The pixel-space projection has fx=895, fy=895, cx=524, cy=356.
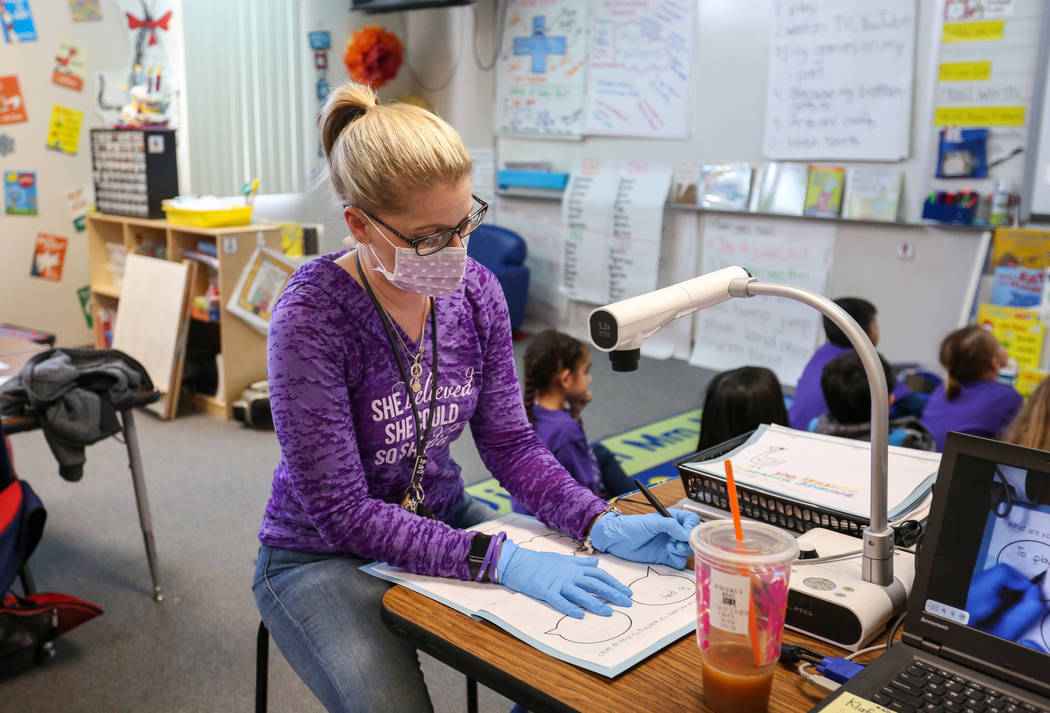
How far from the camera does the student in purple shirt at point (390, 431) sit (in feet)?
3.65

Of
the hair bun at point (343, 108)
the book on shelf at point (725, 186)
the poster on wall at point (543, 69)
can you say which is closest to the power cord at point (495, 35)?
the poster on wall at point (543, 69)

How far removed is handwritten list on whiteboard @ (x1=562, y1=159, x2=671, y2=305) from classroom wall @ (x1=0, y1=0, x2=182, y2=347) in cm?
236

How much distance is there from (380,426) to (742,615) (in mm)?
626

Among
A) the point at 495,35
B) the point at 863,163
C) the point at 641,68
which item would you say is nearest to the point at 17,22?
the point at 495,35

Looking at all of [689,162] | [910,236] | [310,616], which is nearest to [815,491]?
[310,616]

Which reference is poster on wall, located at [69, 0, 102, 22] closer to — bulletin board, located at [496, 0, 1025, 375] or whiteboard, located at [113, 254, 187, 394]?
whiteboard, located at [113, 254, 187, 394]

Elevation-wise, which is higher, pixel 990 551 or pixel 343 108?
pixel 343 108

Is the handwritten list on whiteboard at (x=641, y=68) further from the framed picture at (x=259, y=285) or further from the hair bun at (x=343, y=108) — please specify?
the hair bun at (x=343, y=108)

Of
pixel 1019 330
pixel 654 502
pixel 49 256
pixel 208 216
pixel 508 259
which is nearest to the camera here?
pixel 654 502

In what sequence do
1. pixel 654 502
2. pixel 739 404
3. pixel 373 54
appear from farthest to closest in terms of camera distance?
pixel 373 54
pixel 739 404
pixel 654 502

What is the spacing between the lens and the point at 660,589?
41.6 inches

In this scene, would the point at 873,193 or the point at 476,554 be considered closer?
the point at 476,554

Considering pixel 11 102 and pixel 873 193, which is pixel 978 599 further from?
pixel 11 102

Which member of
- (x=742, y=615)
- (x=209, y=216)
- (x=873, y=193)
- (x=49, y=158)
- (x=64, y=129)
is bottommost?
(x=742, y=615)
